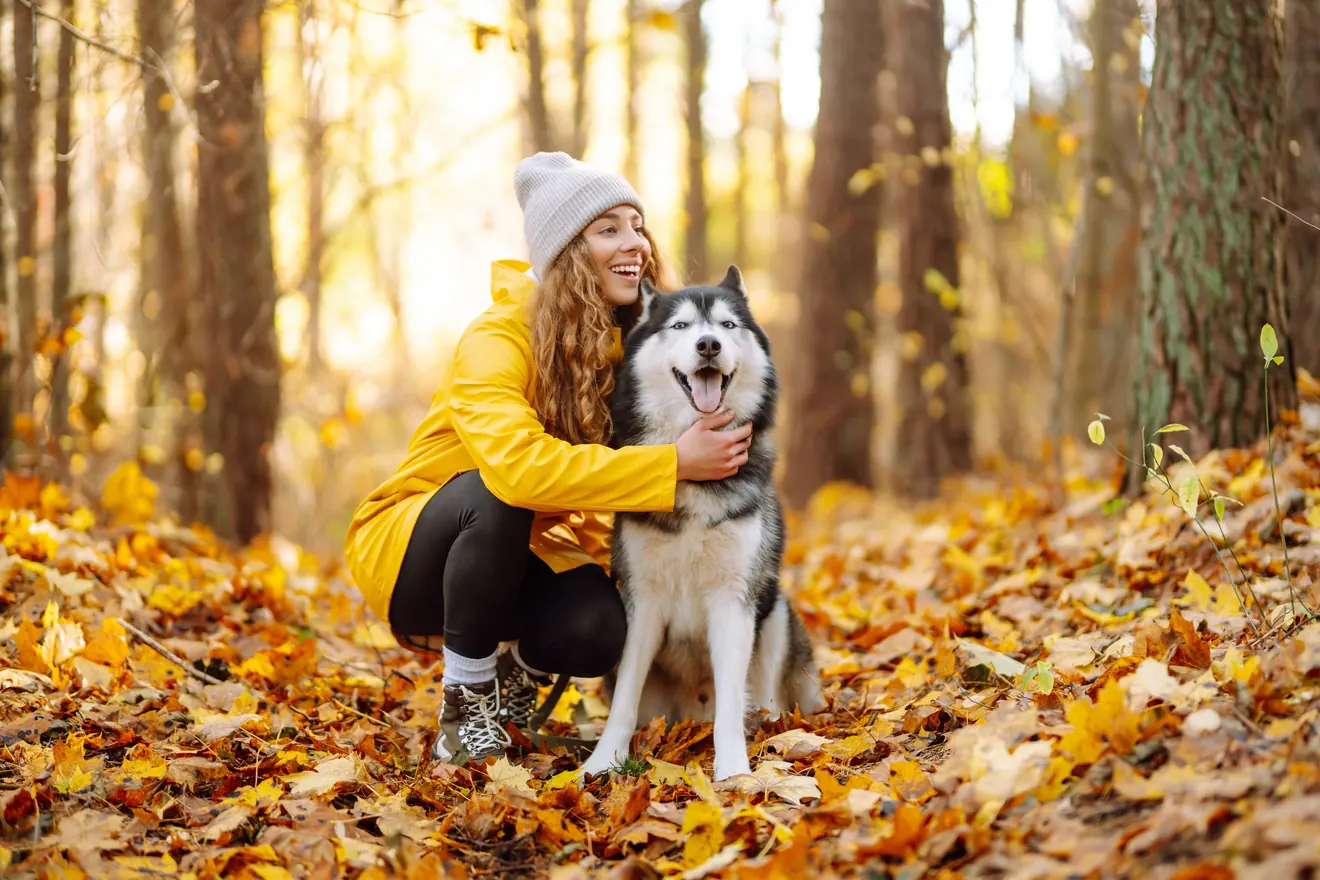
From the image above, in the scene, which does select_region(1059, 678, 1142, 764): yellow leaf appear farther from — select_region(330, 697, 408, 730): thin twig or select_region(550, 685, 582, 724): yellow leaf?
select_region(330, 697, 408, 730): thin twig

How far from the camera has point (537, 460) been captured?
2.81 metres

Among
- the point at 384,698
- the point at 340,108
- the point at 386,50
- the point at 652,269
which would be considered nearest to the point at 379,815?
the point at 384,698

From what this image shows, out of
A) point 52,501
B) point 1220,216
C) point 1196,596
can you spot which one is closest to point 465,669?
point 1196,596

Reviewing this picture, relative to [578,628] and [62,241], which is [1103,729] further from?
[62,241]

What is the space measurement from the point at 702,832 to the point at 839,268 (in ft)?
23.2

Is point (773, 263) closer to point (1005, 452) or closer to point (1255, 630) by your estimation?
point (1005, 452)

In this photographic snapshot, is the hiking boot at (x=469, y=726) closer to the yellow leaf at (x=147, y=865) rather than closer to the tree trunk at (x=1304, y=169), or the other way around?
the yellow leaf at (x=147, y=865)

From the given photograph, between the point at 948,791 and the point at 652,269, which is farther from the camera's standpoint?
the point at 652,269

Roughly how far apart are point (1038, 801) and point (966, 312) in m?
6.27

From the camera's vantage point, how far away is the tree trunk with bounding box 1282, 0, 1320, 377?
4656mm

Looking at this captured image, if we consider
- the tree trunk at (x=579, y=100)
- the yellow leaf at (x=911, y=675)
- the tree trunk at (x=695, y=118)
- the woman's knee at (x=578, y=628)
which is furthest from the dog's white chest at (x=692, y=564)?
the tree trunk at (x=695, y=118)

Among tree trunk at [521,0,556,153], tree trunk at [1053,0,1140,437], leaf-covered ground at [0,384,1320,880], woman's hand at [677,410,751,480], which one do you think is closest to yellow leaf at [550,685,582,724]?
leaf-covered ground at [0,384,1320,880]

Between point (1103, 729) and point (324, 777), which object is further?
point (324, 777)

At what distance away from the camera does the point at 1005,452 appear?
7961mm
